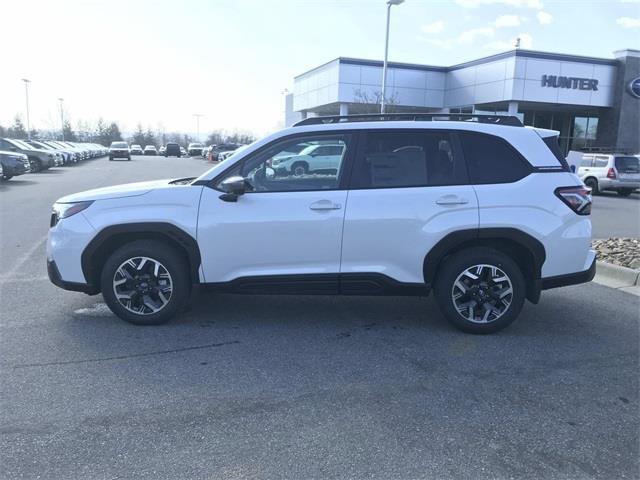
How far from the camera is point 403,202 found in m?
4.62

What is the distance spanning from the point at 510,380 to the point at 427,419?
93 centimetres

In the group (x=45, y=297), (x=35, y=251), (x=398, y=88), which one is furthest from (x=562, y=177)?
(x=398, y=88)

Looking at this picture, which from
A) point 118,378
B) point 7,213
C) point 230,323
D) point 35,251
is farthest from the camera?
point 7,213

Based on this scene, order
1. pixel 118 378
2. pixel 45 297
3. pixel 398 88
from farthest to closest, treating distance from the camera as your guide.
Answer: pixel 398 88 < pixel 45 297 < pixel 118 378

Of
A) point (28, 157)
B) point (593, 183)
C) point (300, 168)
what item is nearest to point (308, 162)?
point (300, 168)

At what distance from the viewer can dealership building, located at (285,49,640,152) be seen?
3080 centimetres

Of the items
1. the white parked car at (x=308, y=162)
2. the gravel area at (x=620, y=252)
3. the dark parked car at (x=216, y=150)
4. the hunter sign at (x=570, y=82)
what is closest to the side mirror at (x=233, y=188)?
the white parked car at (x=308, y=162)

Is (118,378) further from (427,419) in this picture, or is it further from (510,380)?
(510,380)

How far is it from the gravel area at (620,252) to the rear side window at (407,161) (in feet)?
12.7

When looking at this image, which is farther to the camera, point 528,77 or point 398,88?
point 398,88

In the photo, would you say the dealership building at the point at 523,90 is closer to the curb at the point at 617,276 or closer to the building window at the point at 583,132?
the building window at the point at 583,132

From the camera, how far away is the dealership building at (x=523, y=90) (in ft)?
101

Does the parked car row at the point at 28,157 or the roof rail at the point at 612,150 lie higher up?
the roof rail at the point at 612,150

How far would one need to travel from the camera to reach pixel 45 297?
5.75 meters
